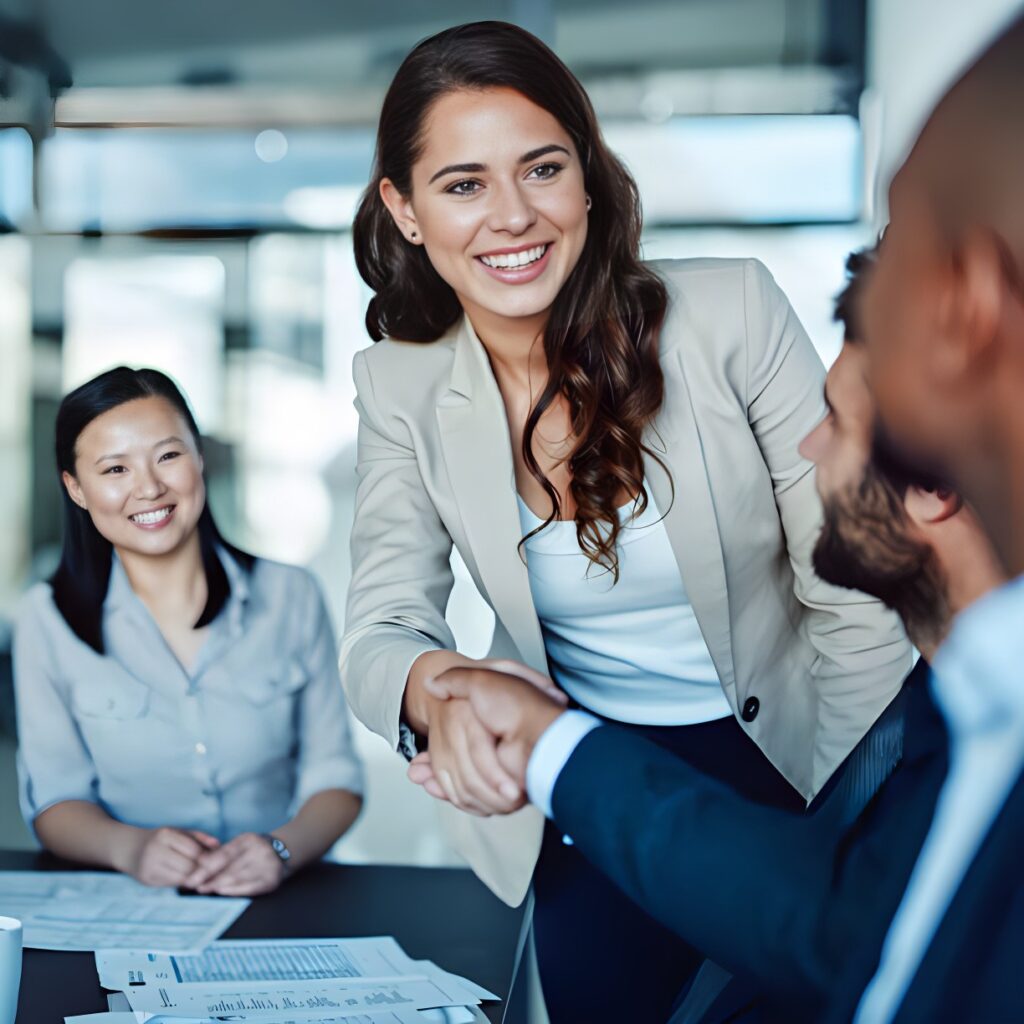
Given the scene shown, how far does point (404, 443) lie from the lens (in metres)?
1.73

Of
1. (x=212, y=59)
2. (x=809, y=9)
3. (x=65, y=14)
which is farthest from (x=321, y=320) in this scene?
(x=809, y=9)

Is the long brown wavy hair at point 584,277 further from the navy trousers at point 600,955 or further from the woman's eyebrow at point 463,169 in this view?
the navy trousers at point 600,955

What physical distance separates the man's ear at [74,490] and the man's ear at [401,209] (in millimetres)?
845

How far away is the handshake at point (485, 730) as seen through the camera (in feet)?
3.73

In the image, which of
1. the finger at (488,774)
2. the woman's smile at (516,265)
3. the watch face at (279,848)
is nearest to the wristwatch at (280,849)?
the watch face at (279,848)

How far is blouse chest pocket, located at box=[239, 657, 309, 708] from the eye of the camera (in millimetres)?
2242

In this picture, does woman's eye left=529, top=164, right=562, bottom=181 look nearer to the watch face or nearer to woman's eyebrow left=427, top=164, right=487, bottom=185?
woman's eyebrow left=427, top=164, right=487, bottom=185

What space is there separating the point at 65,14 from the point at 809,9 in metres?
2.77

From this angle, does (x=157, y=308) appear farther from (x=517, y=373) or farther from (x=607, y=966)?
(x=607, y=966)

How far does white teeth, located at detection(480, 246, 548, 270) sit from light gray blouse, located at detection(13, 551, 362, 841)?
3.09 feet

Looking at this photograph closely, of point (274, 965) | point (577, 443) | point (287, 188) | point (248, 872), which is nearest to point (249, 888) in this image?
point (248, 872)

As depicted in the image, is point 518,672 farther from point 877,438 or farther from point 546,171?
point 546,171

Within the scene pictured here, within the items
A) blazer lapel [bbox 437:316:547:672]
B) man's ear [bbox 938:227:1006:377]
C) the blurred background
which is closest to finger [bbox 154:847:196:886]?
blazer lapel [bbox 437:316:547:672]

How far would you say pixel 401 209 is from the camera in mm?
1689
